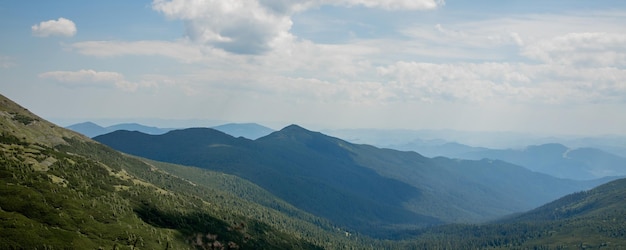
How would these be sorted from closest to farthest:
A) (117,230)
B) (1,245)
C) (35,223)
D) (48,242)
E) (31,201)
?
1. (1,245)
2. (48,242)
3. (35,223)
4. (31,201)
5. (117,230)

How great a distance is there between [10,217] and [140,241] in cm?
5168

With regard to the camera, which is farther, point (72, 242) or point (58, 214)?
point (58, 214)

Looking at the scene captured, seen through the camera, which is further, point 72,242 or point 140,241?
point 140,241

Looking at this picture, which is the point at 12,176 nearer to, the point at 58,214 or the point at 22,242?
the point at 58,214

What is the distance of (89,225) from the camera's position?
188625 mm

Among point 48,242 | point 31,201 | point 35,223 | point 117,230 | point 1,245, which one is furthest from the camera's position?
point 117,230

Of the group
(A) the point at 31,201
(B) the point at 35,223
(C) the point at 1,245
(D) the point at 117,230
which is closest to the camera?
(C) the point at 1,245

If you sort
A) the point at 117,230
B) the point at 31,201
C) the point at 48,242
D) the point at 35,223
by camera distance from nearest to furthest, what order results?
the point at 48,242 < the point at 35,223 < the point at 31,201 < the point at 117,230

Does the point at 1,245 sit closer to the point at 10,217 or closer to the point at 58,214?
the point at 10,217

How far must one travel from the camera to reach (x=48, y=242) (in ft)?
516

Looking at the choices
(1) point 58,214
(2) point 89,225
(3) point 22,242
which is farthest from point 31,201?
(3) point 22,242

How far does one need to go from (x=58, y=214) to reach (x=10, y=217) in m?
22.0

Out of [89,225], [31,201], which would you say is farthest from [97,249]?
[31,201]

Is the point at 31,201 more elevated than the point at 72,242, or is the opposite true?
the point at 31,201
